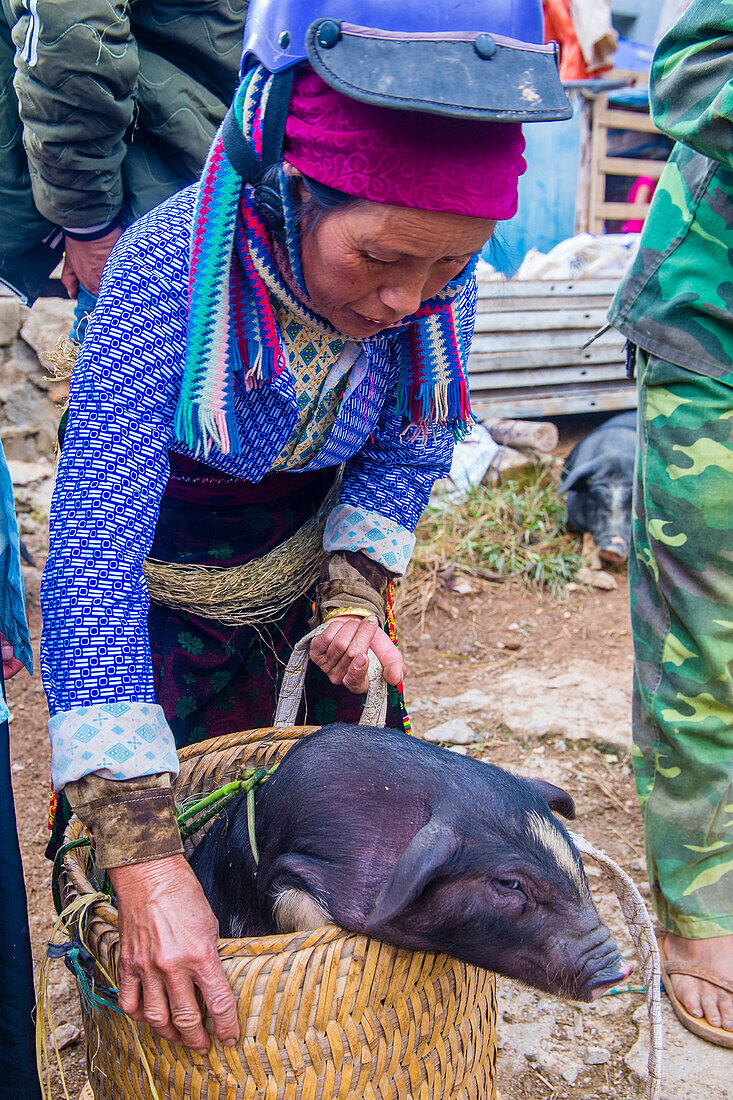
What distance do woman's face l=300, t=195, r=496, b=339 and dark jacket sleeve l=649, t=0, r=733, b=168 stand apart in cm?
62

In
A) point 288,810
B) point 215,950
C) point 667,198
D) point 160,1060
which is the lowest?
point 160,1060

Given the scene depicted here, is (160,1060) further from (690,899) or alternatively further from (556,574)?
(556,574)

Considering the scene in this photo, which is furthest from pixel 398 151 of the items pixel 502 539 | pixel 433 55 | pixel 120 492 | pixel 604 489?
pixel 604 489

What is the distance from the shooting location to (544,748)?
374cm

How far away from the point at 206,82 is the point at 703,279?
1692 mm

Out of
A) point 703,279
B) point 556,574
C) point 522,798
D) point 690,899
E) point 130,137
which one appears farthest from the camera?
→ point 556,574

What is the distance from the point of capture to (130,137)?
279 centimetres

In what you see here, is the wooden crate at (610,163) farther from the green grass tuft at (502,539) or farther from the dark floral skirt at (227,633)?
the dark floral skirt at (227,633)

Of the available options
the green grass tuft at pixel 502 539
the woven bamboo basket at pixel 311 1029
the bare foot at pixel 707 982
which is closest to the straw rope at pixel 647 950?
the woven bamboo basket at pixel 311 1029

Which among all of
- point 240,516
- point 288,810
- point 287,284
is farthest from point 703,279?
point 288,810

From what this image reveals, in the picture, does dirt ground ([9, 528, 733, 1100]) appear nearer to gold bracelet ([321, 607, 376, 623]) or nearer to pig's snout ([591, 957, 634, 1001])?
pig's snout ([591, 957, 634, 1001])

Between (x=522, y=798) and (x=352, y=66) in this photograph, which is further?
(x=522, y=798)

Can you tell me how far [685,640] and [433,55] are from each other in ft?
5.13

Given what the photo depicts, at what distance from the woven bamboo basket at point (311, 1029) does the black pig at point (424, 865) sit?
7cm
